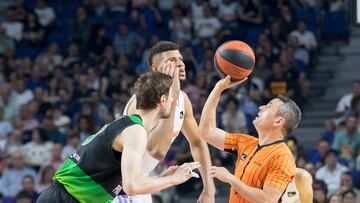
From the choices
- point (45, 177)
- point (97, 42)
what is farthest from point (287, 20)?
point (45, 177)

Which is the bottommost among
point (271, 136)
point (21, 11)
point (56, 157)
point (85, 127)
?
point (56, 157)

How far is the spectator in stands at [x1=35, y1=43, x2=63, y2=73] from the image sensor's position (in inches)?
669

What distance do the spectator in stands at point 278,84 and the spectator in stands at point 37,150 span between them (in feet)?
12.3

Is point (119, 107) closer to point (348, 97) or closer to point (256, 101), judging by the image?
point (256, 101)

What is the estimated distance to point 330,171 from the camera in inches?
481

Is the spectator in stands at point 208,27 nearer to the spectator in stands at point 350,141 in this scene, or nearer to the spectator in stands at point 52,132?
the spectator in stands at point 52,132

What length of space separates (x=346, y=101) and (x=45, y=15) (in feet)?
23.6

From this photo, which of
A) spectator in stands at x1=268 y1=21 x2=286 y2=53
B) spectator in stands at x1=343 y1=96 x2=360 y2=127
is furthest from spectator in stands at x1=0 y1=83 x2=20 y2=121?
spectator in stands at x1=343 y1=96 x2=360 y2=127

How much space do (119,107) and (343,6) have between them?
16.7ft

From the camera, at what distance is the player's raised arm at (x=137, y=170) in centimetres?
556

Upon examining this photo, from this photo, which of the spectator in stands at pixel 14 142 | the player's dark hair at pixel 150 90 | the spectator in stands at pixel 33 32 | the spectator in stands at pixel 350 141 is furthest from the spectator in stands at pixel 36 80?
the player's dark hair at pixel 150 90

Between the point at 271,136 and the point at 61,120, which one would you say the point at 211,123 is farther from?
the point at 61,120

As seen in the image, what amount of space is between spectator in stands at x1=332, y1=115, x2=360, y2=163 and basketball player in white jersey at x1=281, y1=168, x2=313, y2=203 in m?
5.67

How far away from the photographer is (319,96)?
15.5m
